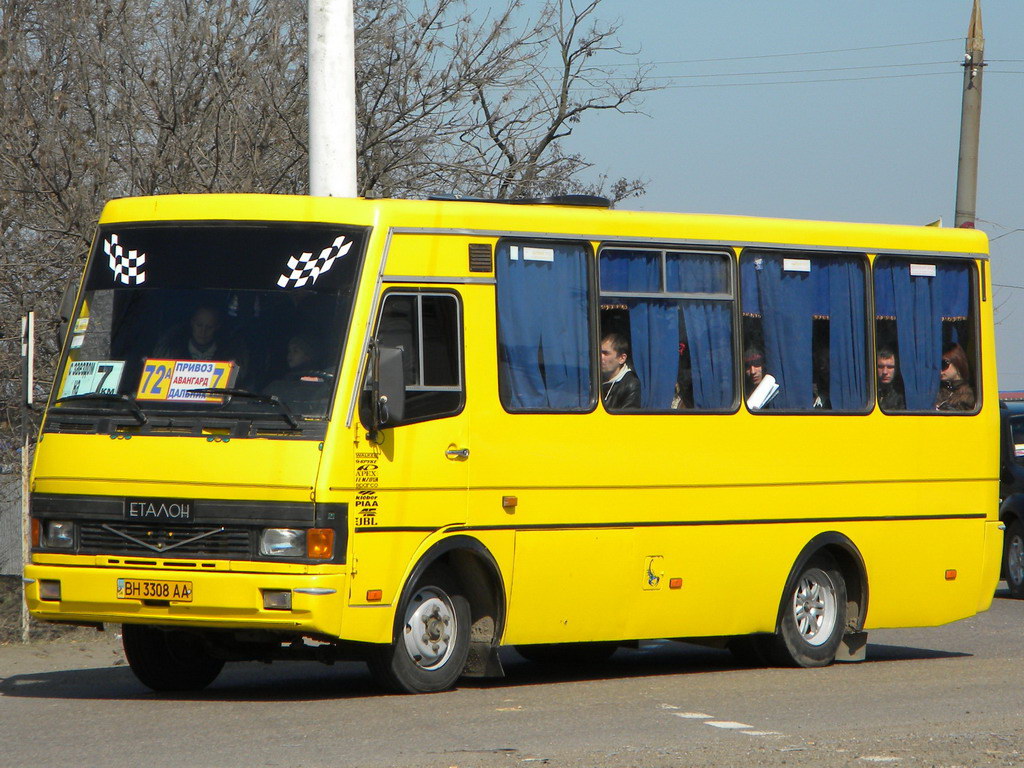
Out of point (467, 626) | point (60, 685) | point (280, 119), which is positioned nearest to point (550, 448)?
point (467, 626)

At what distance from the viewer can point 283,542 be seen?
9.87m

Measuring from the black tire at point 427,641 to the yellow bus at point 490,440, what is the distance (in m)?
0.02

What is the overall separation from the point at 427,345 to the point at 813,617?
3996 mm

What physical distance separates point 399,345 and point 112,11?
8329 mm

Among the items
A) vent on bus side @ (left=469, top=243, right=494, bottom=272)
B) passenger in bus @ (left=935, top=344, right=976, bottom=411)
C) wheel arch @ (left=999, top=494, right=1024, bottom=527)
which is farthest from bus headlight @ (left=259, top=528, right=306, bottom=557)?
wheel arch @ (left=999, top=494, right=1024, bottom=527)

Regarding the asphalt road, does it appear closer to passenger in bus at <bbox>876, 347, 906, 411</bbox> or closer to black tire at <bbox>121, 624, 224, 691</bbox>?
black tire at <bbox>121, 624, 224, 691</bbox>

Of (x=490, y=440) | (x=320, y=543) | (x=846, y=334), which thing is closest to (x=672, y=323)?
(x=846, y=334)

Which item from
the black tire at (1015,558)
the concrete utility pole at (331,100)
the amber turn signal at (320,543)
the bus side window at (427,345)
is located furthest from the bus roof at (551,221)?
the black tire at (1015,558)

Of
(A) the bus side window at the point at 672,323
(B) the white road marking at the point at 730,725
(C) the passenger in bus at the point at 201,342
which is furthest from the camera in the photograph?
A: (A) the bus side window at the point at 672,323

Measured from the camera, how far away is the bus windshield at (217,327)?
1013 centimetres

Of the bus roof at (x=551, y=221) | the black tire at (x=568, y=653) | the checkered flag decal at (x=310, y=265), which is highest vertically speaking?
the bus roof at (x=551, y=221)

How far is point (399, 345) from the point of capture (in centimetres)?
1050

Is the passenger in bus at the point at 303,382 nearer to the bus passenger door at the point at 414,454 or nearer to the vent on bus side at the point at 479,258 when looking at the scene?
the bus passenger door at the point at 414,454

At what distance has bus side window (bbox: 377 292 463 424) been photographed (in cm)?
1047
